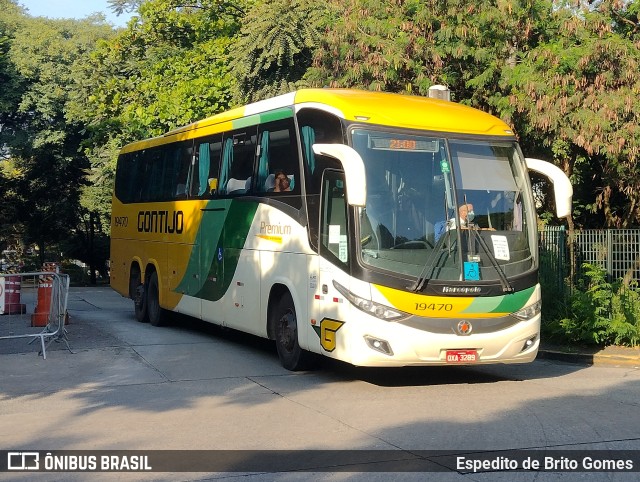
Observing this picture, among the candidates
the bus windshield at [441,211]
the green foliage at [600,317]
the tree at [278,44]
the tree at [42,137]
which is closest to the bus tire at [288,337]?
the bus windshield at [441,211]

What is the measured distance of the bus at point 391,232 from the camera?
11.2 meters

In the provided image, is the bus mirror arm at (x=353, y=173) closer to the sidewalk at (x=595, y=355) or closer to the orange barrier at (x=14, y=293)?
the sidewalk at (x=595, y=355)

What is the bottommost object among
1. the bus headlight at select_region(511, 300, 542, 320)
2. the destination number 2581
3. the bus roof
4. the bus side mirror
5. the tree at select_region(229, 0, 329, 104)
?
the bus headlight at select_region(511, 300, 542, 320)

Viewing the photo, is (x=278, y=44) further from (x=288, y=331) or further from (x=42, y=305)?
(x=288, y=331)

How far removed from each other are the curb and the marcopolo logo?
31.0 ft

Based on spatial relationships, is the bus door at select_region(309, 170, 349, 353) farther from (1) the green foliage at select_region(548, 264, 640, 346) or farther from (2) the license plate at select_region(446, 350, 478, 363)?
(1) the green foliage at select_region(548, 264, 640, 346)

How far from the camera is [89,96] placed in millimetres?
37438

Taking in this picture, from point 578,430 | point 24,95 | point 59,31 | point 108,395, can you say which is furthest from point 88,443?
point 59,31

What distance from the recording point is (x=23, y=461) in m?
7.83

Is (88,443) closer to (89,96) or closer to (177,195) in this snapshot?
(177,195)

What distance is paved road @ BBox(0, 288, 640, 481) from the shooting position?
27.9 ft

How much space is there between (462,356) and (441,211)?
179cm

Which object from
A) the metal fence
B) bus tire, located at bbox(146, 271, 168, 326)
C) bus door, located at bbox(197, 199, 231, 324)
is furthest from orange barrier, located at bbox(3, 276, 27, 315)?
the metal fence

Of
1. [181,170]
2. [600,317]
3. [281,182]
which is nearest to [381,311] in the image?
[281,182]
